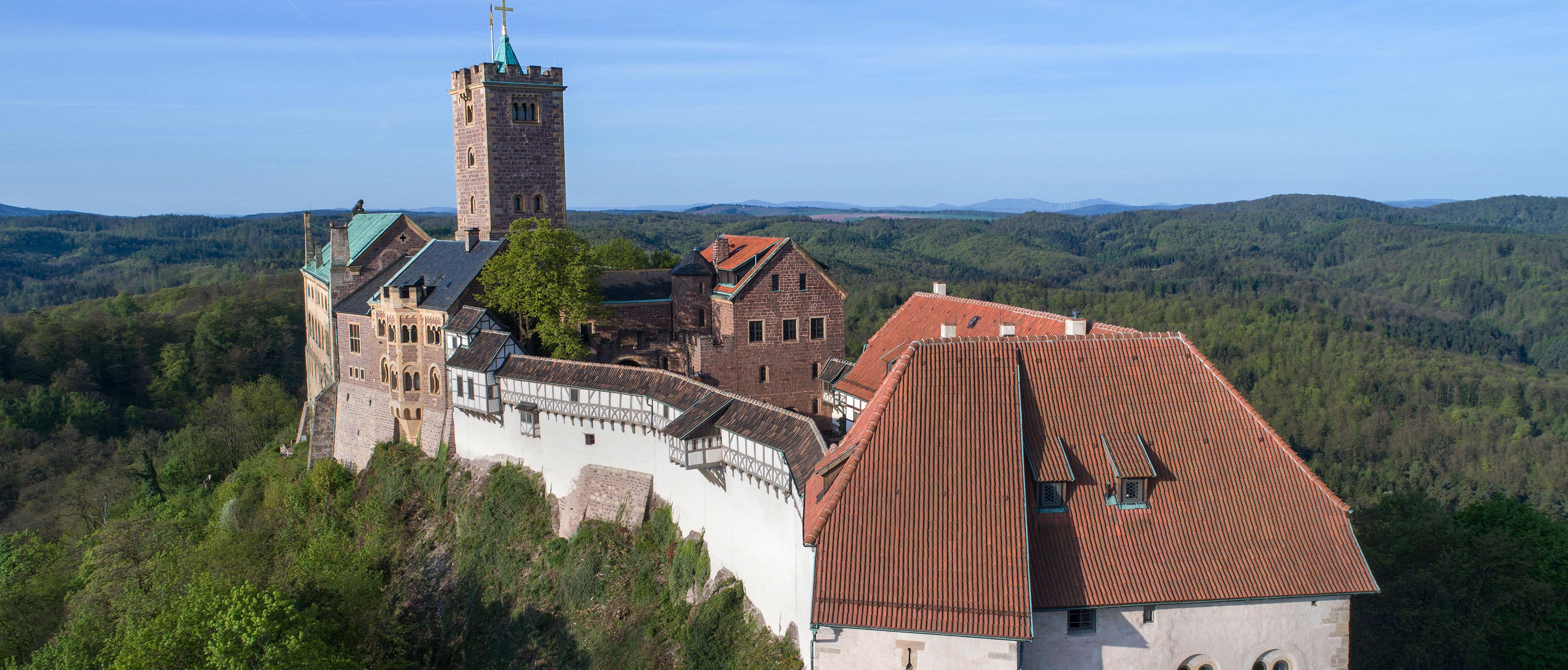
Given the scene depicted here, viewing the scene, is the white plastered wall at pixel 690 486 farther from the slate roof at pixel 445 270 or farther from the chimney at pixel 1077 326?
the chimney at pixel 1077 326

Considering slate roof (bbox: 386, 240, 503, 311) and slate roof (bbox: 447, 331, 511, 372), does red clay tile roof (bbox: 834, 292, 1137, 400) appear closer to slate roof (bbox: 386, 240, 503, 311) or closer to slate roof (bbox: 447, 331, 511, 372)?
slate roof (bbox: 447, 331, 511, 372)

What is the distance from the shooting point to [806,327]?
133 feet

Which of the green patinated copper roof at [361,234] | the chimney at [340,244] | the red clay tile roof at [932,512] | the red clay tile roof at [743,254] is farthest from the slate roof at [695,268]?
the red clay tile roof at [932,512]

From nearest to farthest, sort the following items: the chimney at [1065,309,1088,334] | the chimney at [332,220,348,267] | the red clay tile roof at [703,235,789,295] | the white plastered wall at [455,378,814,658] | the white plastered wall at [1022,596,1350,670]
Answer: the white plastered wall at [1022,596,1350,670] < the white plastered wall at [455,378,814,658] < the chimney at [1065,309,1088,334] < the red clay tile roof at [703,235,789,295] < the chimney at [332,220,348,267]

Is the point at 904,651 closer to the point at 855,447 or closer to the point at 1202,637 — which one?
the point at 855,447

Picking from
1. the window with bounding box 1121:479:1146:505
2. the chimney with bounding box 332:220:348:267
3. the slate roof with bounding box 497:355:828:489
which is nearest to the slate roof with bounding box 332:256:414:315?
the chimney with bounding box 332:220:348:267

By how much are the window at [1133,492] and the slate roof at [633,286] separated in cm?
2364

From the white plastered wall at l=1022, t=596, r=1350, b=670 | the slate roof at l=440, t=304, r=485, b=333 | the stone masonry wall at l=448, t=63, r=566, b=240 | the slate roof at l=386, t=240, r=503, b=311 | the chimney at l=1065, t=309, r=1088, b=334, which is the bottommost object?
the white plastered wall at l=1022, t=596, r=1350, b=670

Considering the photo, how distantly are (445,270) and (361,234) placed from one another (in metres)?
7.95

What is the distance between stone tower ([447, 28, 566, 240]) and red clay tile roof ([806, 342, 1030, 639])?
26240 mm

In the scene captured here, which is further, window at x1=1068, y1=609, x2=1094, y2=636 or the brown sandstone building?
the brown sandstone building

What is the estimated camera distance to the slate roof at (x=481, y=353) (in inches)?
1523

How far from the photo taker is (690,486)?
31.0 m

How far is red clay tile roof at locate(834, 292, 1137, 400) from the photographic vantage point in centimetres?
3344
